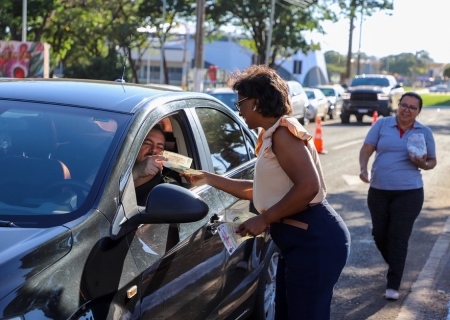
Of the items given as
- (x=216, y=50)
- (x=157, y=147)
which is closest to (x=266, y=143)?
(x=157, y=147)

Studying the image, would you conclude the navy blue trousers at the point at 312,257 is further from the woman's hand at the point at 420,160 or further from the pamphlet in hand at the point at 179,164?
the woman's hand at the point at 420,160

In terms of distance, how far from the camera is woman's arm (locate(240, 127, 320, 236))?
3277 millimetres

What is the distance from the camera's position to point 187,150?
4203 mm

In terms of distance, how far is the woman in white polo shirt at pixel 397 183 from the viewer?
19.8 ft

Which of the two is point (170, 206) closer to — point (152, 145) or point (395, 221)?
point (152, 145)

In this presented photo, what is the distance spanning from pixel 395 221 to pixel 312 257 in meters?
2.81

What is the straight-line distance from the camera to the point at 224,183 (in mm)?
3885

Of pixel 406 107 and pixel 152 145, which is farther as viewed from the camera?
pixel 406 107

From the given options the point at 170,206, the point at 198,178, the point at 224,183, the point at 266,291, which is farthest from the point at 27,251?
the point at 266,291

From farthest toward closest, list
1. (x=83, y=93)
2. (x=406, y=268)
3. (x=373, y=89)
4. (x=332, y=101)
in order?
(x=332, y=101) < (x=373, y=89) < (x=406, y=268) < (x=83, y=93)

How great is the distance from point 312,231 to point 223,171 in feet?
3.71

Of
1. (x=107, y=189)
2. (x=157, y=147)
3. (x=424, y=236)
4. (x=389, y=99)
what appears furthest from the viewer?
(x=389, y=99)

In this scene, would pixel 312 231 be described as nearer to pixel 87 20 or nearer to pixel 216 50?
pixel 87 20

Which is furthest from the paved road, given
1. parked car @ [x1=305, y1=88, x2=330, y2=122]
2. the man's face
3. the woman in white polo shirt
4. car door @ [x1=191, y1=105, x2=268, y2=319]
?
parked car @ [x1=305, y1=88, x2=330, y2=122]
